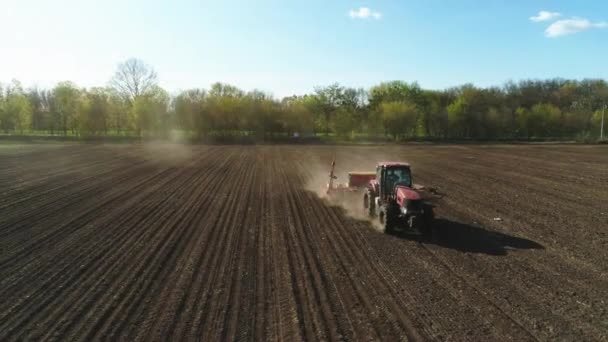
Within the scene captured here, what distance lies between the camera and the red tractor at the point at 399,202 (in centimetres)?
1152

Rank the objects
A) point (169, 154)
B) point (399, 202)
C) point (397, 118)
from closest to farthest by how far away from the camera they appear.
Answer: point (399, 202)
point (169, 154)
point (397, 118)

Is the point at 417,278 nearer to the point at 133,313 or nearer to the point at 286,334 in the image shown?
the point at 286,334

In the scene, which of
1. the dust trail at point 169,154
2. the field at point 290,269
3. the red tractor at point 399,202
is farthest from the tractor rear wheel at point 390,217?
the dust trail at point 169,154

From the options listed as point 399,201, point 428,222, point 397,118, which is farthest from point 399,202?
point 397,118

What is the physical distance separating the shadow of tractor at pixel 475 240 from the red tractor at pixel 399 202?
650 mm

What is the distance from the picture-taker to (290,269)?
30.9 ft

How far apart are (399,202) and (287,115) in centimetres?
6194

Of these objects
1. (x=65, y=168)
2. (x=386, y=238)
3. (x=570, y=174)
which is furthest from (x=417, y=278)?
(x=65, y=168)

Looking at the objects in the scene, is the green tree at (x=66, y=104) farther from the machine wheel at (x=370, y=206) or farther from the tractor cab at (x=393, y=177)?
the tractor cab at (x=393, y=177)

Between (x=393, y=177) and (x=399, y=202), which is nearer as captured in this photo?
(x=399, y=202)

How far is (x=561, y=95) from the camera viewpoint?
99.0 m

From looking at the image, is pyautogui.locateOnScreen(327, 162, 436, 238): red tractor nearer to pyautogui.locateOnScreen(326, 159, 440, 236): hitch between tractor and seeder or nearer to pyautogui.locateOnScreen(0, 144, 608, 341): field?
pyautogui.locateOnScreen(326, 159, 440, 236): hitch between tractor and seeder

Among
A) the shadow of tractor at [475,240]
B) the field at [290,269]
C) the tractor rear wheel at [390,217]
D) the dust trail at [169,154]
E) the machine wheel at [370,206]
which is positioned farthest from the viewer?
the dust trail at [169,154]

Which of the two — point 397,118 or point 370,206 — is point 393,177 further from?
point 397,118
